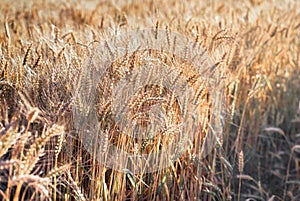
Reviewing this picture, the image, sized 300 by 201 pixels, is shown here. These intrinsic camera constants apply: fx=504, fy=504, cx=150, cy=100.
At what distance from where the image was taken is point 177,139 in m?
1.83

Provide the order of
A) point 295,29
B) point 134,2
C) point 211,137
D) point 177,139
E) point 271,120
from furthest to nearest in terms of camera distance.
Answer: point 134,2 < point 295,29 < point 271,120 < point 211,137 < point 177,139

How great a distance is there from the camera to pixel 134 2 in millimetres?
3949

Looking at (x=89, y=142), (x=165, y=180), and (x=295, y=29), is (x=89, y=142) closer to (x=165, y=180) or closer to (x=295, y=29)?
(x=165, y=180)

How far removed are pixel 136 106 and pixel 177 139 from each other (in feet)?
0.93

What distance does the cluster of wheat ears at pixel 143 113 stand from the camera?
1.46 m

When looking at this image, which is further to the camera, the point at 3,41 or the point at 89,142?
the point at 3,41

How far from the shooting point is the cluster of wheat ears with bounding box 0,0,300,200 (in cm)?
146

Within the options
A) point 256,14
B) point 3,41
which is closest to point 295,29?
point 256,14

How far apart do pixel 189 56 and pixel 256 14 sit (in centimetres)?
154

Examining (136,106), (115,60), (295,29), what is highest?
(295,29)

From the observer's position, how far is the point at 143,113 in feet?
5.42

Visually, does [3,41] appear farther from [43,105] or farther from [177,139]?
[177,139]

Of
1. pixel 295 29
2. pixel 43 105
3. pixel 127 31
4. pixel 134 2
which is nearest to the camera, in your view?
pixel 43 105

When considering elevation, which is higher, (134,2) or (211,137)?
(134,2)
